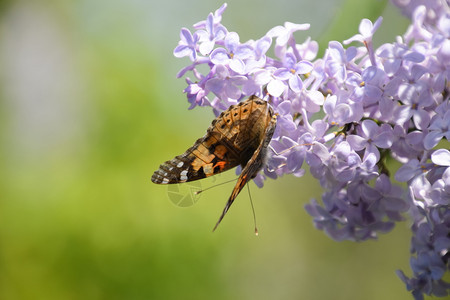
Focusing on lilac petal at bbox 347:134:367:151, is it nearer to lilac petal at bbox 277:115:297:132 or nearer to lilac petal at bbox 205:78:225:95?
lilac petal at bbox 277:115:297:132

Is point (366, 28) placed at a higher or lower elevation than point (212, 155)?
higher

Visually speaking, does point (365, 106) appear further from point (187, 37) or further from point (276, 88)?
point (187, 37)

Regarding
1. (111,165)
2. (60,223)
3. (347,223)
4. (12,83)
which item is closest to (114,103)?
(111,165)

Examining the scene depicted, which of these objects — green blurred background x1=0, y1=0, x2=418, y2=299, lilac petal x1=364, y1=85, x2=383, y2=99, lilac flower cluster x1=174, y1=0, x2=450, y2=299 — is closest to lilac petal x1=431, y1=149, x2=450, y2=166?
lilac flower cluster x1=174, y1=0, x2=450, y2=299

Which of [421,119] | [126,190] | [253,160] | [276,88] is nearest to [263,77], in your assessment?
[276,88]

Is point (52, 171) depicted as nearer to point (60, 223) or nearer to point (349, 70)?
point (60, 223)

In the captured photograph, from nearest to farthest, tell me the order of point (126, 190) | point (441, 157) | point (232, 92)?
point (441, 157), point (232, 92), point (126, 190)

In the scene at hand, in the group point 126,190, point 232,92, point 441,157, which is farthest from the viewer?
point 126,190
